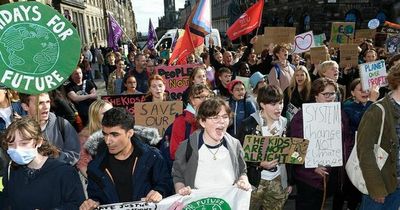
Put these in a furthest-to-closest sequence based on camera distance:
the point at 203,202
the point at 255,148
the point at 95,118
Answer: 1. the point at 95,118
2. the point at 255,148
3. the point at 203,202

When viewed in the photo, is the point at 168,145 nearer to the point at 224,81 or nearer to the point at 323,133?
the point at 323,133

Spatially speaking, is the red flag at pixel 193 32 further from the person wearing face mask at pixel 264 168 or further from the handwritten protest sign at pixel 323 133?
the handwritten protest sign at pixel 323 133

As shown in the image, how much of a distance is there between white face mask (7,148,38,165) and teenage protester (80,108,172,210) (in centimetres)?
41

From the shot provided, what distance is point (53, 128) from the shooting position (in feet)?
11.3

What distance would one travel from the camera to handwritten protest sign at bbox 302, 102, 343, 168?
11.6 feet

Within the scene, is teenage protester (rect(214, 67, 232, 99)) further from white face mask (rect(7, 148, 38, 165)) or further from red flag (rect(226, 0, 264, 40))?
red flag (rect(226, 0, 264, 40))

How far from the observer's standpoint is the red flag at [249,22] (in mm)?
8750

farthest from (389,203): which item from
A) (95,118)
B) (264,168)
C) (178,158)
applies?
(95,118)

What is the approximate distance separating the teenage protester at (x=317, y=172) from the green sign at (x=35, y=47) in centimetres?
223

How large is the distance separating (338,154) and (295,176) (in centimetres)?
47

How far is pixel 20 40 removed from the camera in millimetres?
3299

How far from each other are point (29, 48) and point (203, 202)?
2.10 metres

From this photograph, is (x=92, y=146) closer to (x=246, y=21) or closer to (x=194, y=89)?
(x=194, y=89)

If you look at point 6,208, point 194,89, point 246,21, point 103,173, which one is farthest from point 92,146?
point 246,21
